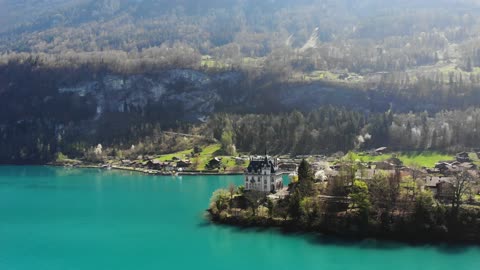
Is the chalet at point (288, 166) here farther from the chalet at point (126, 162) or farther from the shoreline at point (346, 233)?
the shoreline at point (346, 233)

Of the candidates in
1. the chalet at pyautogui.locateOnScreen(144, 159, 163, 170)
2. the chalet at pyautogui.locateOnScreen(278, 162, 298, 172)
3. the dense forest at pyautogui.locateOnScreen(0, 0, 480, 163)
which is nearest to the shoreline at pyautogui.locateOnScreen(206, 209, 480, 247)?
the chalet at pyautogui.locateOnScreen(278, 162, 298, 172)

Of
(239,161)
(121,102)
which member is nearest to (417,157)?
(239,161)

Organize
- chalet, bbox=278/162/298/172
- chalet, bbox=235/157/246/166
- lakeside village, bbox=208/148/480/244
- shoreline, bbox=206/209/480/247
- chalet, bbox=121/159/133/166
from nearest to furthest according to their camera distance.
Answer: shoreline, bbox=206/209/480/247, lakeside village, bbox=208/148/480/244, chalet, bbox=278/162/298/172, chalet, bbox=235/157/246/166, chalet, bbox=121/159/133/166

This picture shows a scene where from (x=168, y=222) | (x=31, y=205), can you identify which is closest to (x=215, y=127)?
(x=31, y=205)

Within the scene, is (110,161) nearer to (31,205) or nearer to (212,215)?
(31,205)

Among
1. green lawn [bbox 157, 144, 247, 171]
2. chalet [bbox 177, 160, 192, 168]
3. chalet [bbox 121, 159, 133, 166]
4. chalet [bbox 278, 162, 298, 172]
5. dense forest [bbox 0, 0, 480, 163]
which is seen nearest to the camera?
chalet [bbox 278, 162, 298, 172]

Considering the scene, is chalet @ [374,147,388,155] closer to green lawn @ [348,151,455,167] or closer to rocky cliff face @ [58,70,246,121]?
green lawn @ [348,151,455,167]

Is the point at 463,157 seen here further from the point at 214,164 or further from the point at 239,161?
the point at 214,164
